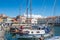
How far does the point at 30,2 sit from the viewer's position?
1975 cm

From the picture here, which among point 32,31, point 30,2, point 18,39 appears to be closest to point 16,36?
point 18,39

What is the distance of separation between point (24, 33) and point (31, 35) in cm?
68

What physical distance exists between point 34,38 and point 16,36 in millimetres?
1722

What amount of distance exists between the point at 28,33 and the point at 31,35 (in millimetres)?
338

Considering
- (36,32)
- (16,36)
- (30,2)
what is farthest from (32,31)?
(30,2)

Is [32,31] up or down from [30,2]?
down

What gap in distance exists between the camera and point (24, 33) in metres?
18.8

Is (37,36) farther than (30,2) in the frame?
No

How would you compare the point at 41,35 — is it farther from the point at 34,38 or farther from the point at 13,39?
the point at 13,39

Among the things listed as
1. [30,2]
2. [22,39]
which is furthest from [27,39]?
[30,2]

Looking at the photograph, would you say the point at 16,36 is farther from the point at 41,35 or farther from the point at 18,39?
the point at 41,35

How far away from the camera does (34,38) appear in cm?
Result: 1844

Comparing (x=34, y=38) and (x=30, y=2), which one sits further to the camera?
(x=30, y=2)

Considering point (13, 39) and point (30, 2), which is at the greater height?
point (30, 2)
